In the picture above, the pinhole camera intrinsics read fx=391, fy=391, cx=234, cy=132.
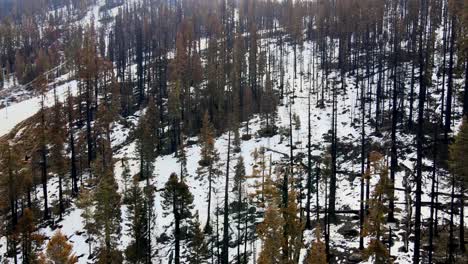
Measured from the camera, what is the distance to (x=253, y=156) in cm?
6103

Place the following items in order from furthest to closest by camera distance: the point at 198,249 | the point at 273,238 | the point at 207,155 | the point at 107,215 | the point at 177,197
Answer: the point at 207,155 → the point at 177,197 → the point at 107,215 → the point at 198,249 → the point at 273,238

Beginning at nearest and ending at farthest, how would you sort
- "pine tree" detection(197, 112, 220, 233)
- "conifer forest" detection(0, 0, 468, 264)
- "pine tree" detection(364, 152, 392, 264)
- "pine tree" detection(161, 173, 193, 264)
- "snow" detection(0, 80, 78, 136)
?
1. "pine tree" detection(364, 152, 392, 264)
2. "conifer forest" detection(0, 0, 468, 264)
3. "pine tree" detection(161, 173, 193, 264)
4. "pine tree" detection(197, 112, 220, 233)
5. "snow" detection(0, 80, 78, 136)

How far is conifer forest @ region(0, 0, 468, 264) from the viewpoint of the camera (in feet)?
117

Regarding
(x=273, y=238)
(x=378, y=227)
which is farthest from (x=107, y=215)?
(x=378, y=227)

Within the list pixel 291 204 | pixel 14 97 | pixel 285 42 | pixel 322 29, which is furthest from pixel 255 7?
pixel 291 204

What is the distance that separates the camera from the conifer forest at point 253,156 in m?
35.6

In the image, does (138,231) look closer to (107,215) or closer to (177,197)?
(107,215)

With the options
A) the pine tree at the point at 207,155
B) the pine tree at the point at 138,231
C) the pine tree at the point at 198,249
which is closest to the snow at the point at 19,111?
the pine tree at the point at 207,155

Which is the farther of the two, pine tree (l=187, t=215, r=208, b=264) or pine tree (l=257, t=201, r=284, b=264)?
pine tree (l=187, t=215, r=208, b=264)

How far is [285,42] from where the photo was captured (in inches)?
4801

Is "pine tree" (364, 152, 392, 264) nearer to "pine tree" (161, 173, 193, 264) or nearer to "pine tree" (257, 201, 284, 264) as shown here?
"pine tree" (257, 201, 284, 264)

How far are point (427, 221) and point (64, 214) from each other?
146 feet

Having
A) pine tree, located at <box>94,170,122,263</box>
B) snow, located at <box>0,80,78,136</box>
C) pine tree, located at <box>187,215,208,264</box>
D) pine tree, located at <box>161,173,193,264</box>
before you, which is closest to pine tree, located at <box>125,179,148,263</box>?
pine tree, located at <box>94,170,122,263</box>

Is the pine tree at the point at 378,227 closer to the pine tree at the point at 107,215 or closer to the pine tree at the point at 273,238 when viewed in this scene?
the pine tree at the point at 273,238
